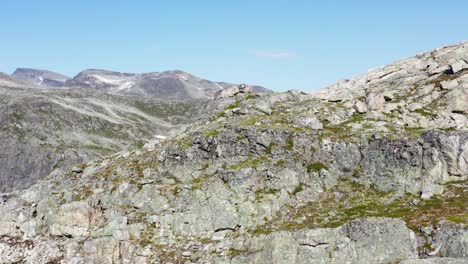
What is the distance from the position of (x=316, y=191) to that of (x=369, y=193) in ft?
14.8

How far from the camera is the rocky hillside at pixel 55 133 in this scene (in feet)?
404

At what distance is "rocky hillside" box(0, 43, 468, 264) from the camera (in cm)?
2934

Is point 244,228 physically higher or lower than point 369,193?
lower

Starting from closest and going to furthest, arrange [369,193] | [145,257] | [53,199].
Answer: [145,257]
[369,193]
[53,199]

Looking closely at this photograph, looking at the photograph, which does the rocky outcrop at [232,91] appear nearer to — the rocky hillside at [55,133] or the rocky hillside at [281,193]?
the rocky hillside at [281,193]

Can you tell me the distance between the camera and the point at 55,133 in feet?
483

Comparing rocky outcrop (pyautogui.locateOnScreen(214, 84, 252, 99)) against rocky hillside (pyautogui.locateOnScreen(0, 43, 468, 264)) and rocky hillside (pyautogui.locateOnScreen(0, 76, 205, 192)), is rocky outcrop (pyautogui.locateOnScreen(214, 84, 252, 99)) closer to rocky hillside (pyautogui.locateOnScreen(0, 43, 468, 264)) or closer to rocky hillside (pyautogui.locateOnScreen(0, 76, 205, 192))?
rocky hillside (pyautogui.locateOnScreen(0, 43, 468, 264))

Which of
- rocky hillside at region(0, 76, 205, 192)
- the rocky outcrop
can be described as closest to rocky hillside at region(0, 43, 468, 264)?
the rocky outcrop

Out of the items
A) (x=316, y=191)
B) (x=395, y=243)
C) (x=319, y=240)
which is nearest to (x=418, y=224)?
(x=395, y=243)

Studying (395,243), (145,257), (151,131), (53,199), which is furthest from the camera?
(151,131)

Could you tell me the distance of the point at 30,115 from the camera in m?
152

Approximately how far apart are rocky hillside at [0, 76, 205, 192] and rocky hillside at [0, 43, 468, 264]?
62102 millimetres

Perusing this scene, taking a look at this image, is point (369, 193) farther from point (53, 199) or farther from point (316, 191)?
point (53, 199)

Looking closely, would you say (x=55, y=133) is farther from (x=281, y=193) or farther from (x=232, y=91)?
(x=281, y=193)
